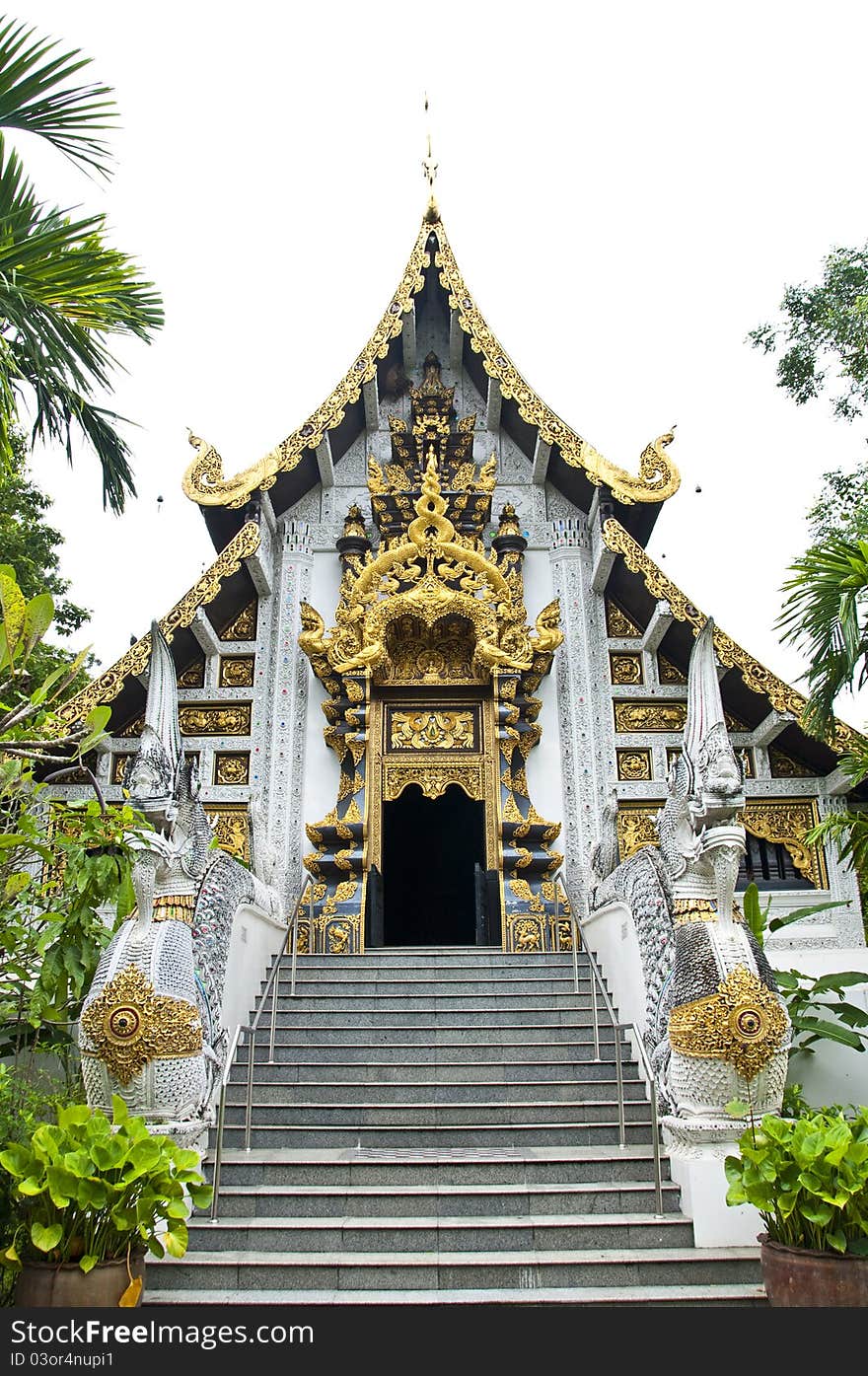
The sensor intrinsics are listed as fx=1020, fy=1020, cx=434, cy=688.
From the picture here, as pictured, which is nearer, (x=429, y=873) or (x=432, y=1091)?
(x=432, y=1091)

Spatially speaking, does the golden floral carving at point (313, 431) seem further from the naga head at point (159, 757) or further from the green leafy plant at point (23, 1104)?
the green leafy plant at point (23, 1104)

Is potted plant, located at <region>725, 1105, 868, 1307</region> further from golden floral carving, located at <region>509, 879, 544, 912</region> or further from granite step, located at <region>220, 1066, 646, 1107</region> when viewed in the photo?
golden floral carving, located at <region>509, 879, 544, 912</region>

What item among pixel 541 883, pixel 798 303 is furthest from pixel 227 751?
pixel 798 303

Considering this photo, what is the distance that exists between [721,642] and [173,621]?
4.45 metres

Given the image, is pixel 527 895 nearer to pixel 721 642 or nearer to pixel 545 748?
pixel 545 748

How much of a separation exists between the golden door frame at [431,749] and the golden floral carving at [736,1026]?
13.3ft

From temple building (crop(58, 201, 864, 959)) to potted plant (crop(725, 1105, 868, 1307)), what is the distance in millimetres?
4068

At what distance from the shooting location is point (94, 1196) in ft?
11.1

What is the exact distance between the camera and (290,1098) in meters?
5.78

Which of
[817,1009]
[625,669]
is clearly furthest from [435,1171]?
[625,669]

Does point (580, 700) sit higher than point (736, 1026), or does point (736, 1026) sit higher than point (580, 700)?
point (580, 700)

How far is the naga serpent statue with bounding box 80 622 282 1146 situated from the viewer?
459cm

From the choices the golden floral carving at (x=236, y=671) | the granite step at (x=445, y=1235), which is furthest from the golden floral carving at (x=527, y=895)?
the granite step at (x=445, y=1235)

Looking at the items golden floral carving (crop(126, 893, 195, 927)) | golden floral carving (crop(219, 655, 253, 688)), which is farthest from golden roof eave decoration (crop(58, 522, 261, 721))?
golden floral carving (crop(126, 893, 195, 927))
